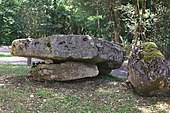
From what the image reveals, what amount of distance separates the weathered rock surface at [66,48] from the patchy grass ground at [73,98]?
29.4 inches

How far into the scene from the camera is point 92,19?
24297 mm

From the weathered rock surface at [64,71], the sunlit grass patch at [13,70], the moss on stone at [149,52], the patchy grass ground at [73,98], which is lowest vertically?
the patchy grass ground at [73,98]

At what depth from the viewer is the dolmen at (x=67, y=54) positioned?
6742mm

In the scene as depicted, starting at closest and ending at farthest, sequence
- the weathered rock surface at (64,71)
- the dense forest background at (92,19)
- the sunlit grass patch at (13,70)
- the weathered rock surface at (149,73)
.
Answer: the weathered rock surface at (149,73), the weathered rock surface at (64,71), the sunlit grass patch at (13,70), the dense forest background at (92,19)

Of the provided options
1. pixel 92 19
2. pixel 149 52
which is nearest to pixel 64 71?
pixel 149 52

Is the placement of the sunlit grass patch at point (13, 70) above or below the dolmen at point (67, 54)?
below

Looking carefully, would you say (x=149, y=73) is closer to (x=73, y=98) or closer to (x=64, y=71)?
(x=73, y=98)

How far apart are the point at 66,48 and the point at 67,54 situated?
0.16 m

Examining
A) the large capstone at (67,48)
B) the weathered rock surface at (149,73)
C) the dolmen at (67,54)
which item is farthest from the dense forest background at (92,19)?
the weathered rock surface at (149,73)

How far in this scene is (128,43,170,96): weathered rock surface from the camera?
552 cm

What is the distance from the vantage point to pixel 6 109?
4.85 m

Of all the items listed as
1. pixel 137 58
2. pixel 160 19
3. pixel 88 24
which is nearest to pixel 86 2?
pixel 160 19

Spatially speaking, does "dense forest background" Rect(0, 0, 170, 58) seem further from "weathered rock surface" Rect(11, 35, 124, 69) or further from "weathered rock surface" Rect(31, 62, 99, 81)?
"weathered rock surface" Rect(31, 62, 99, 81)

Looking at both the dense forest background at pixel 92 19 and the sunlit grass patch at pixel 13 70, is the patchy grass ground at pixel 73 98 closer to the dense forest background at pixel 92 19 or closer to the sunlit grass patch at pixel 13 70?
the sunlit grass patch at pixel 13 70
